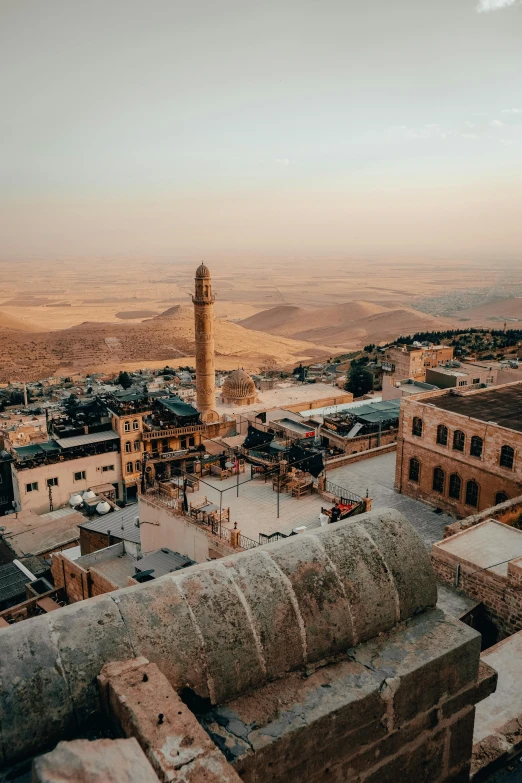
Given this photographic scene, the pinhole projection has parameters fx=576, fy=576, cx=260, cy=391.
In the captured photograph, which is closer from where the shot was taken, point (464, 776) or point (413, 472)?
point (464, 776)

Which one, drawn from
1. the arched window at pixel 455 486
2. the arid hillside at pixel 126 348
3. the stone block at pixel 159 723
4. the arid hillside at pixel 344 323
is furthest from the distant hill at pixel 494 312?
the stone block at pixel 159 723

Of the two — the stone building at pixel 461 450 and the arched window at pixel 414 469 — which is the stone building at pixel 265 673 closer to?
the stone building at pixel 461 450

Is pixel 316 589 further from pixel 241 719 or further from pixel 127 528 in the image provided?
pixel 127 528

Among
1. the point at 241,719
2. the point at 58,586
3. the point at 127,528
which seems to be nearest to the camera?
the point at 241,719

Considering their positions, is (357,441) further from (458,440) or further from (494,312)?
(494,312)

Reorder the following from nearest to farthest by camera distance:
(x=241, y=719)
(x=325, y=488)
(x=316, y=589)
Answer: (x=241, y=719), (x=316, y=589), (x=325, y=488)

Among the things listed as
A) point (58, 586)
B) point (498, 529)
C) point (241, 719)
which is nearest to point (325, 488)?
point (498, 529)

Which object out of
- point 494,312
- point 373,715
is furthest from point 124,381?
point 494,312
